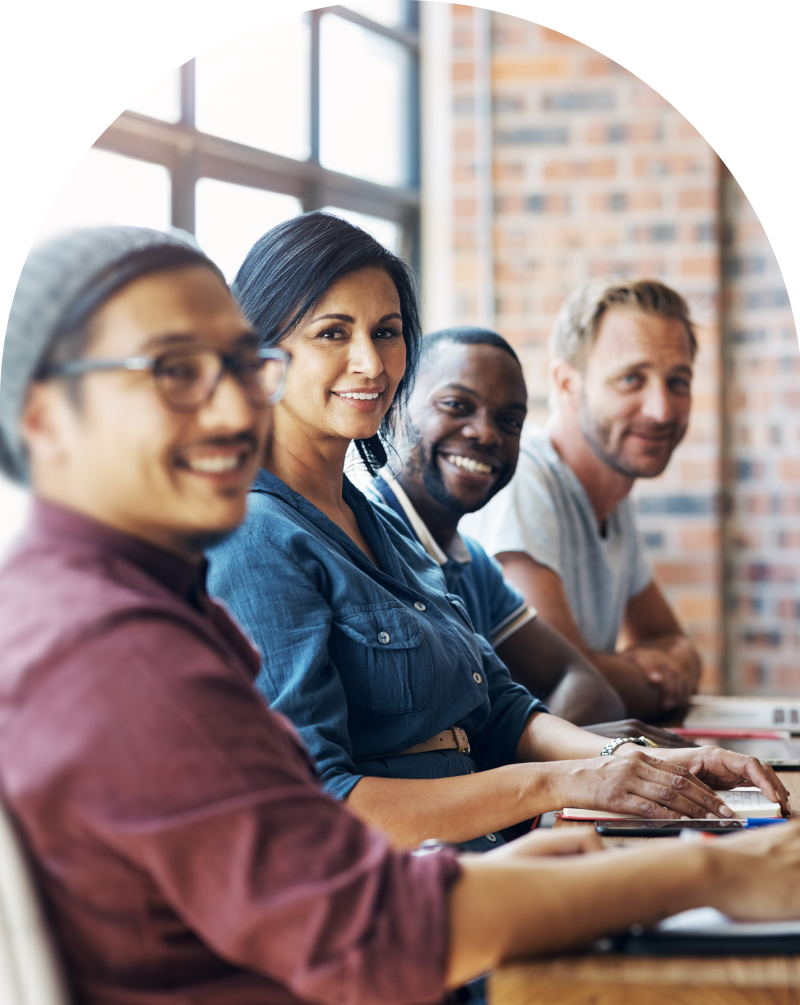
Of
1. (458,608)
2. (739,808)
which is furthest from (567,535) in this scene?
(739,808)

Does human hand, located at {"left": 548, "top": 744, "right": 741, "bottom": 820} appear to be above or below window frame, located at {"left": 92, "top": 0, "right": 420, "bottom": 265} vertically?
below

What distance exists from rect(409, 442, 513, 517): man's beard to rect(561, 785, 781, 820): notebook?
74cm

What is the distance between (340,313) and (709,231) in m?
2.43

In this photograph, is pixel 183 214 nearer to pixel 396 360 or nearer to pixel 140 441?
pixel 396 360

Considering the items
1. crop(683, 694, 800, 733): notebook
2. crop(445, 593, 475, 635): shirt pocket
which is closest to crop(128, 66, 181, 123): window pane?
crop(445, 593, 475, 635): shirt pocket

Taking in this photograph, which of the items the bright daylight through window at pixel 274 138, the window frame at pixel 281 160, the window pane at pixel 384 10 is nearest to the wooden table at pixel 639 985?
the bright daylight through window at pixel 274 138

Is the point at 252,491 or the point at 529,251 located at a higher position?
the point at 529,251

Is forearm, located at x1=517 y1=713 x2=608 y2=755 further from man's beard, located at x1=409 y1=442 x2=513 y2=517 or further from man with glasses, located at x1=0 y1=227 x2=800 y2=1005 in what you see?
man with glasses, located at x1=0 y1=227 x2=800 y2=1005


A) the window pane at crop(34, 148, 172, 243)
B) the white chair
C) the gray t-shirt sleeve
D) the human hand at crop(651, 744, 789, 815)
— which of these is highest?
the window pane at crop(34, 148, 172, 243)

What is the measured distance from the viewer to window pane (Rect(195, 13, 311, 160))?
293 cm

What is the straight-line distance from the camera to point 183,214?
2875mm

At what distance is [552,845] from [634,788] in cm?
45

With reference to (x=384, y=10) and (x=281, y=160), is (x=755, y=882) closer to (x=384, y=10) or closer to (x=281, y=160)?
(x=281, y=160)

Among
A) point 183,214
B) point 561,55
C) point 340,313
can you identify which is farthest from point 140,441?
point 561,55
